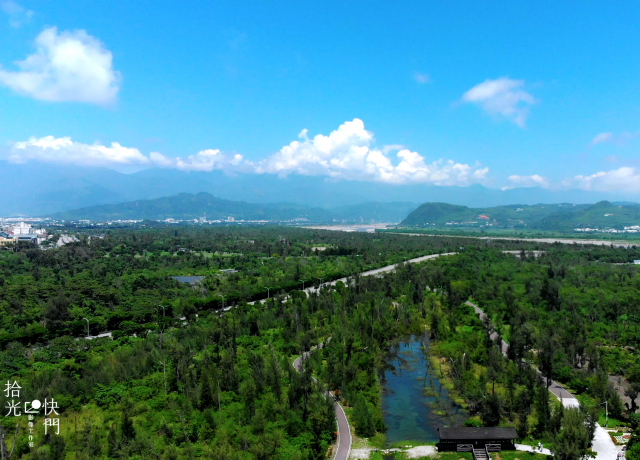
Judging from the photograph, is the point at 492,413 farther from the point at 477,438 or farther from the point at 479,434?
the point at 477,438

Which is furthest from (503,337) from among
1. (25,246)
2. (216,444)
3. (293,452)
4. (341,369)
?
(25,246)

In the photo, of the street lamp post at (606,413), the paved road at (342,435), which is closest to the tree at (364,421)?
the paved road at (342,435)

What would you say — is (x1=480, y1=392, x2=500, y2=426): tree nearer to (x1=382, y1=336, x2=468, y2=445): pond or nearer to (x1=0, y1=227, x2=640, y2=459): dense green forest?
(x1=0, y1=227, x2=640, y2=459): dense green forest

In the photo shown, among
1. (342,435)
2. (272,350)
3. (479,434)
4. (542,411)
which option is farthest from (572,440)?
(272,350)

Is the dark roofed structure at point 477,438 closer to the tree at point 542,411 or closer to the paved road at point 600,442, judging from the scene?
the paved road at point 600,442

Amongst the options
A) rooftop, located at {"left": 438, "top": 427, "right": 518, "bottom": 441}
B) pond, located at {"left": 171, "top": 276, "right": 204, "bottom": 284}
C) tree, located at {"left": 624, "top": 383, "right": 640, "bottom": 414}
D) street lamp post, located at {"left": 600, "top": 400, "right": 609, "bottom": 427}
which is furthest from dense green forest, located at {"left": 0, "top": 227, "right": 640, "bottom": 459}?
pond, located at {"left": 171, "top": 276, "right": 204, "bottom": 284}

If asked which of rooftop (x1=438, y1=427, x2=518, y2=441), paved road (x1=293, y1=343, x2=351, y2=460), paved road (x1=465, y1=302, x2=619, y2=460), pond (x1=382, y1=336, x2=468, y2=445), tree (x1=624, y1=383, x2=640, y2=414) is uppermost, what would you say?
tree (x1=624, y1=383, x2=640, y2=414)
